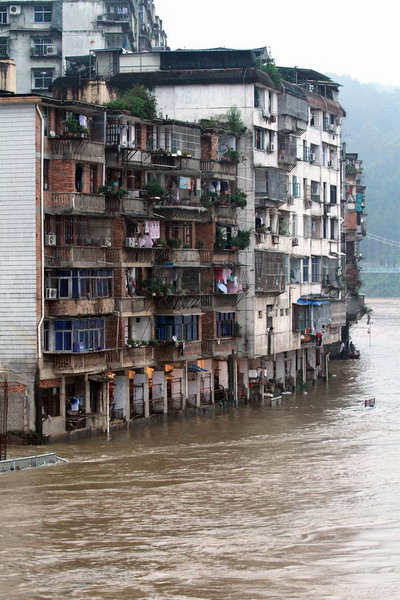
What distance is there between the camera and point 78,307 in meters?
59.8

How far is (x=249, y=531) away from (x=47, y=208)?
2108 centimetres

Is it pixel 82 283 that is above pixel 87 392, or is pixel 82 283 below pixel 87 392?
above

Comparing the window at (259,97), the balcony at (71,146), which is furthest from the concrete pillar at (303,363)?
the balcony at (71,146)

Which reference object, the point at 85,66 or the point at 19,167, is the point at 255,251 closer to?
the point at 85,66

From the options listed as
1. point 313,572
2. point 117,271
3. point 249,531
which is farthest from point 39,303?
point 313,572

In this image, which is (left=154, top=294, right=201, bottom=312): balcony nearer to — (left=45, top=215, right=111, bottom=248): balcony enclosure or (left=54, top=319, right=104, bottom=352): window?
(left=45, top=215, right=111, bottom=248): balcony enclosure

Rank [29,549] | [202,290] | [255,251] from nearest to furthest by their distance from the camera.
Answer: [29,549] < [202,290] < [255,251]

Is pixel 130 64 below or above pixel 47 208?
above

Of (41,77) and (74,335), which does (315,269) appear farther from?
(74,335)

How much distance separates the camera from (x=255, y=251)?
76.1 m

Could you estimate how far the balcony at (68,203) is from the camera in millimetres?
59500

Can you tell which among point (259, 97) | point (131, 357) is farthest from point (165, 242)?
point (259, 97)

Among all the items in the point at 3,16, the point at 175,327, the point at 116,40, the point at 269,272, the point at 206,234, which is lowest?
the point at 175,327

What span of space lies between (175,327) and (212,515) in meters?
23.8
